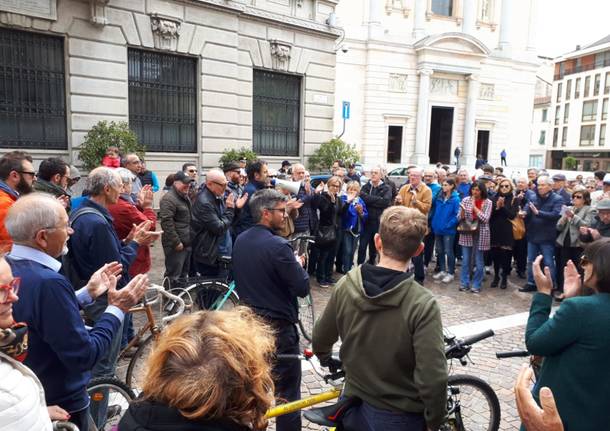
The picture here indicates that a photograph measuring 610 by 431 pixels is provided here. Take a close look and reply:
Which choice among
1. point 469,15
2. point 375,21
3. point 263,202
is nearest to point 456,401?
point 263,202

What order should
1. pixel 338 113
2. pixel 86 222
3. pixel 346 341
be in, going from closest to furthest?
pixel 346 341 < pixel 86 222 < pixel 338 113

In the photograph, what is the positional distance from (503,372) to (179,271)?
4382mm

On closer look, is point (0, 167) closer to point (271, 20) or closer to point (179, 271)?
point (179, 271)

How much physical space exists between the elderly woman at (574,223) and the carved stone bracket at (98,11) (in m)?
11.3

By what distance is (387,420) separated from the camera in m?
2.42

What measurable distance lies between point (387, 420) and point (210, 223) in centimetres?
397

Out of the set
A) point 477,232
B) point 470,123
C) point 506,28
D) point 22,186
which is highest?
point 506,28

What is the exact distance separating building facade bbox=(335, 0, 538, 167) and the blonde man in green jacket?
2900 centimetres

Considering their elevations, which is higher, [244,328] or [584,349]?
[244,328]

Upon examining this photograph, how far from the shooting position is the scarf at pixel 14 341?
1705 millimetres

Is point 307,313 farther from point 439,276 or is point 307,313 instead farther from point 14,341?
point 14,341

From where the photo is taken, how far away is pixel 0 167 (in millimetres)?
4906

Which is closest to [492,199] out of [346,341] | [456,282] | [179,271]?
[456,282]

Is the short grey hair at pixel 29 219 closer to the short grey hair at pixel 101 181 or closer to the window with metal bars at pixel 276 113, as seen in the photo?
the short grey hair at pixel 101 181
